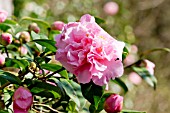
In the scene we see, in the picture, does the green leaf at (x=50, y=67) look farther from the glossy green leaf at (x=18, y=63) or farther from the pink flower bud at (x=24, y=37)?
the pink flower bud at (x=24, y=37)

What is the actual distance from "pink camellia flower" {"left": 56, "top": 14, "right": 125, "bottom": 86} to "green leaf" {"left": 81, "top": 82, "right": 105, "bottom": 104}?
0.18 feet

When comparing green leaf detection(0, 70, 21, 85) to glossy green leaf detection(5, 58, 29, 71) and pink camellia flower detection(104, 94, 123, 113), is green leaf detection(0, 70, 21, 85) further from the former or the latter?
pink camellia flower detection(104, 94, 123, 113)

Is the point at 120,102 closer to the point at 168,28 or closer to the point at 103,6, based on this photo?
the point at 103,6

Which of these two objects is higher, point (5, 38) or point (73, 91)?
point (5, 38)

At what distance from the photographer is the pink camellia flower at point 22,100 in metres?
1.05

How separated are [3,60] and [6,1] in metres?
1.48

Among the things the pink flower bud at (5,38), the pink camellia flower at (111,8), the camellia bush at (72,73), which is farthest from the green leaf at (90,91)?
the pink camellia flower at (111,8)

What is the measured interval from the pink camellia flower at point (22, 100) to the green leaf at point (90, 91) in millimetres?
119

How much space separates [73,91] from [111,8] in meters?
3.61

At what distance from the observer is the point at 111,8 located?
15.3 ft

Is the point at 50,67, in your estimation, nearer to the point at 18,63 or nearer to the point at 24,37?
the point at 18,63

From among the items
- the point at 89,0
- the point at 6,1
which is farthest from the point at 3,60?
the point at 89,0

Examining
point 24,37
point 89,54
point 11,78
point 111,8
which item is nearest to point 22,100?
point 11,78

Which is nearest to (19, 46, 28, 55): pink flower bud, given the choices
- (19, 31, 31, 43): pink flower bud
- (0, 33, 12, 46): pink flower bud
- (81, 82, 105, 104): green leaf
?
(19, 31, 31, 43): pink flower bud
